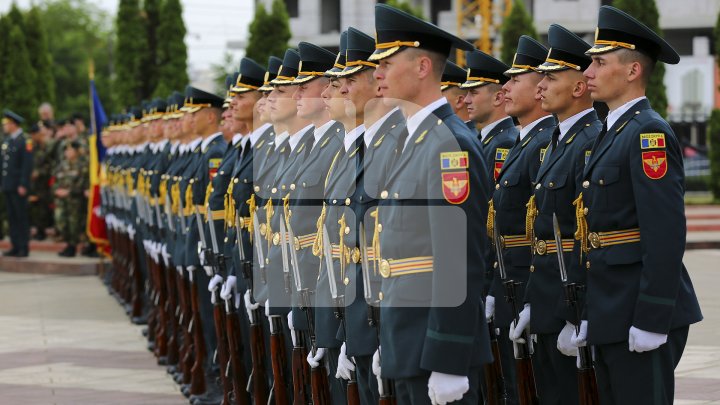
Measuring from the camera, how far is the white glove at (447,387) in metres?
4.14

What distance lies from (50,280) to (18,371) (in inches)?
301

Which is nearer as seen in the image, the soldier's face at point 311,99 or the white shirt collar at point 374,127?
the white shirt collar at point 374,127

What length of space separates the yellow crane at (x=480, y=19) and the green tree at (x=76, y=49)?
40.8ft

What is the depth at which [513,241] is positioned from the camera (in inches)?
239

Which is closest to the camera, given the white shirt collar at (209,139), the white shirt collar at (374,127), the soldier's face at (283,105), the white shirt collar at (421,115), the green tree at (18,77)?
the white shirt collar at (421,115)

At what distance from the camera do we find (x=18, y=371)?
9.64 m

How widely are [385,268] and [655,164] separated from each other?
114cm

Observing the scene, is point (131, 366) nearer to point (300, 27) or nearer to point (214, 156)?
point (214, 156)

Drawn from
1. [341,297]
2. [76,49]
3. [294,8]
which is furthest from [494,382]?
[76,49]

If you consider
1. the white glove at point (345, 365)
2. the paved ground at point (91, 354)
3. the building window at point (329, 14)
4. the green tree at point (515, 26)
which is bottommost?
the paved ground at point (91, 354)

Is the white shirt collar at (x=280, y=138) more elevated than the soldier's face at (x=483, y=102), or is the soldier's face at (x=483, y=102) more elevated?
the soldier's face at (x=483, y=102)

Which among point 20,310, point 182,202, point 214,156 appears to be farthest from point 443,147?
point 20,310

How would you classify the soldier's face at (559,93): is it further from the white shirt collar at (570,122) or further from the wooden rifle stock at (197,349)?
the wooden rifle stock at (197,349)

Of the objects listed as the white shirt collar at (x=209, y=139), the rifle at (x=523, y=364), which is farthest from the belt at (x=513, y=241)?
the white shirt collar at (x=209, y=139)
